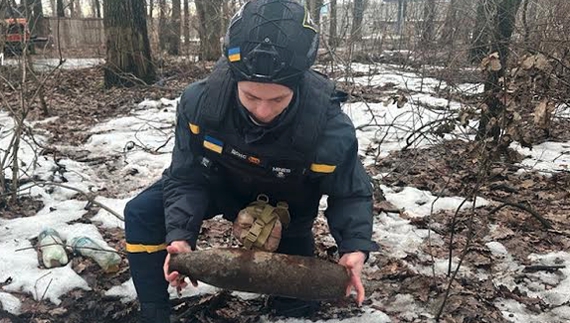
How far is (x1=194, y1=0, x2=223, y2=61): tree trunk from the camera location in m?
9.77

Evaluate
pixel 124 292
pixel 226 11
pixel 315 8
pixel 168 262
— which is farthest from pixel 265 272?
pixel 226 11

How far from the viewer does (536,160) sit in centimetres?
428

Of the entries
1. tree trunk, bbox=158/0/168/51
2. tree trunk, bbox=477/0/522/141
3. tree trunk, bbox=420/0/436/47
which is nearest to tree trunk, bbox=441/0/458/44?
tree trunk, bbox=420/0/436/47

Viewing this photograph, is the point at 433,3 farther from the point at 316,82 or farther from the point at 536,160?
the point at 316,82

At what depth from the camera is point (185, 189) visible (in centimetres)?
196

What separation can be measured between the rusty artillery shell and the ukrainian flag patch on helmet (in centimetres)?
67

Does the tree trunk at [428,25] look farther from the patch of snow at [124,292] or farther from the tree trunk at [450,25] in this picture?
the patch of snow at [124,292]

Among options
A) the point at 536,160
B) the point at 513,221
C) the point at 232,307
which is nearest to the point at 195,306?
the point at 232,307

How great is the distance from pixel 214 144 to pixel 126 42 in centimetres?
640

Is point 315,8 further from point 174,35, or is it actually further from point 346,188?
point 346,188

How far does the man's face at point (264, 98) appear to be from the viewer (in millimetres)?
1671

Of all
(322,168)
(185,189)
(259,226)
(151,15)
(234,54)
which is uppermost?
(151,15)

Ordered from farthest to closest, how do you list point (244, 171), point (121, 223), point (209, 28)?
point (209, 28) < point (121, 223) < point (244, 171)

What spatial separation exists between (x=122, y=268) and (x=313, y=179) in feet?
4.04
